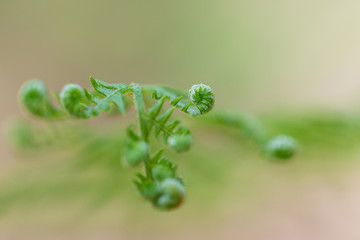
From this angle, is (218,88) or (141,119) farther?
(218,88)

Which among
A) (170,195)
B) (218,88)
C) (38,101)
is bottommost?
(170,195)

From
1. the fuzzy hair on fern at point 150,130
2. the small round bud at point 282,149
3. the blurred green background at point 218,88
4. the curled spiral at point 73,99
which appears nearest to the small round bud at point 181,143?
the fuzzy hair on fern at point 150,130

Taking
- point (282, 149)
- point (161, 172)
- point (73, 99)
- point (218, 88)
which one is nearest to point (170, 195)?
point (161, 172)

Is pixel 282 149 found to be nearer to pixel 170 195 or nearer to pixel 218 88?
pixel 170 195

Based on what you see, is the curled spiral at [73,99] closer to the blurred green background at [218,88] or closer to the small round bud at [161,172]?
the small round bud at [161,172]

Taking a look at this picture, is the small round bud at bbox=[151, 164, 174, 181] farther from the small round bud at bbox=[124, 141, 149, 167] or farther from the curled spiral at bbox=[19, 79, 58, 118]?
the curled spiral at bbox=[19, 79, 58, 118]

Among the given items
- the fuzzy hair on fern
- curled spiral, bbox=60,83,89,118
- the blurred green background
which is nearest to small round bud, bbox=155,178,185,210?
the fuzzy hair on fern

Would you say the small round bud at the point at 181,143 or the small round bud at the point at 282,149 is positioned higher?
the small round bud at the point at 282,149
